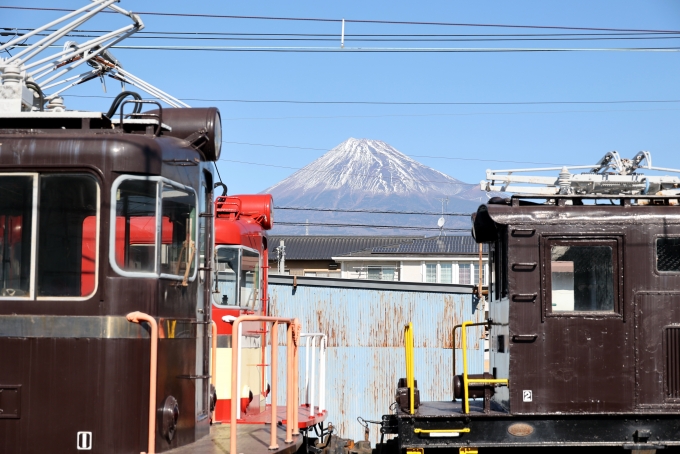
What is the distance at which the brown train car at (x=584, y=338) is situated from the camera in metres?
9.04

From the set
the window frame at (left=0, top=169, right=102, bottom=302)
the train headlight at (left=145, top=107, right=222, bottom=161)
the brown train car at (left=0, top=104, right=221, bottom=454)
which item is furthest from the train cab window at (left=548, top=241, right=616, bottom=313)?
the window frame at (left=0, top=169, right=102, bottom=302)

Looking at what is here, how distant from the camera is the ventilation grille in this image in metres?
9.15

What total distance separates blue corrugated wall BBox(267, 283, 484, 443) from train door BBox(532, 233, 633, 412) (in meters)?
11.4

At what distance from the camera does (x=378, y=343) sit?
21.0 meters

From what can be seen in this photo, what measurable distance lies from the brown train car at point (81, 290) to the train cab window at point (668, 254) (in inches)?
235

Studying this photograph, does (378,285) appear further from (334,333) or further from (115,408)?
(115,408)

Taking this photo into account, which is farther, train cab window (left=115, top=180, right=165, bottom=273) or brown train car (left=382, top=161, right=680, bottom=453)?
brown train car (left=382, top=161, right=680, bottom=453)

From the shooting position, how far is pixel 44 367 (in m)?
6.06

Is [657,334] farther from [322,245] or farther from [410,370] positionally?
[322,245]

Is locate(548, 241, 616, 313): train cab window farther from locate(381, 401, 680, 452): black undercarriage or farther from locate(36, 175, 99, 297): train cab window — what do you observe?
locate(36, 175, 99, 297): train cab window

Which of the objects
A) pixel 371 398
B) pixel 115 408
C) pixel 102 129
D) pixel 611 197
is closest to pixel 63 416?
pixel 115 408

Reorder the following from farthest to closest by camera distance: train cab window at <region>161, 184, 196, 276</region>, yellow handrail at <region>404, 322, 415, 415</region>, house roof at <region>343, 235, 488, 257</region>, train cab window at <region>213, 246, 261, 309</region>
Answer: house roof at <region>343, 235, 488, 257</region>
train cab window at <region>213, 246, 261, 309</region>
yellow handrail at <region>404, 322, 415, 415</region>
train cab window at <region>161, 184, 196, 276</region>


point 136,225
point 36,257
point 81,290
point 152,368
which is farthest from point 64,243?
point 152,368

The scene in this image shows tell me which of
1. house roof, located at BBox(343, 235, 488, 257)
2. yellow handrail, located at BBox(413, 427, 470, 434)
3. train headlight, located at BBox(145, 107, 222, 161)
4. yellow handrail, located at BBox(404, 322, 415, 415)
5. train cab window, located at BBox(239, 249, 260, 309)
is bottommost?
yellow handrail, located at BBox(413, 427, 470, 434)
